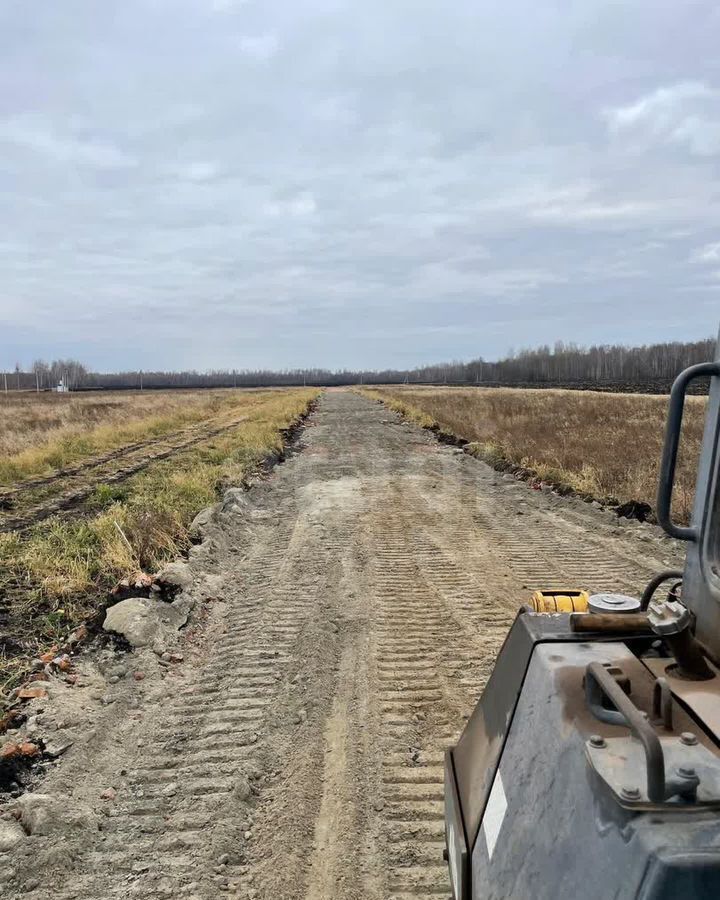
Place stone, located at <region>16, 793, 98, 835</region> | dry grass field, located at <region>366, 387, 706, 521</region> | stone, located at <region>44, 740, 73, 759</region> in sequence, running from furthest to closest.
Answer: dry grass field, located at <region>366, 387, 706, 521</region>
stone, located at <region>44, 740, 73, 759</region>
stone, located at <region>16, 793, 98, 835</region>

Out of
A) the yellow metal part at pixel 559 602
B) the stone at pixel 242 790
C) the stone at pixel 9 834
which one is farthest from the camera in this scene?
the stone at pixel 242 790

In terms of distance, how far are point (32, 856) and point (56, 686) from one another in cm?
169

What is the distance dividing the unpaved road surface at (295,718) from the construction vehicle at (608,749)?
122 centimetres

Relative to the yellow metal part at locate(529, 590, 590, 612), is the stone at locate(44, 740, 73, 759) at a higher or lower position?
lower

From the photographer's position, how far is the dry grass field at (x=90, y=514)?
6344 millimetres

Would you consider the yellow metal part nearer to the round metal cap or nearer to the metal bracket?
the round metal cap

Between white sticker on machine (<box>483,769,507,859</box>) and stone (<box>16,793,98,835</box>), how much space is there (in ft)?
7.69

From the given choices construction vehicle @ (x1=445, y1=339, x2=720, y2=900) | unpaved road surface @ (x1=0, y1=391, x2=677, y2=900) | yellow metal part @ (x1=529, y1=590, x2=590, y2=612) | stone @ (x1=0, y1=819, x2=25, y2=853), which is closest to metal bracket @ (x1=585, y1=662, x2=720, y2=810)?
construction vehicle @ (x1=445, y1=339, x2=720, y2=900)

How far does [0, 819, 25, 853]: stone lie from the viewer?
317 centimetres

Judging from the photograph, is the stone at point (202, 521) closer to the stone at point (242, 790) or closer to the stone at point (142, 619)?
the stone at point (142, 619)

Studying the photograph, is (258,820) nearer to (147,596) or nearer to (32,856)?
(32,856)

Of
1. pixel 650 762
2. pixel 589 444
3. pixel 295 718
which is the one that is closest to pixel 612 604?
pixel 650 762

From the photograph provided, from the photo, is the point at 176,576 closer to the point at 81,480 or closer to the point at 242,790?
the point at 242,790

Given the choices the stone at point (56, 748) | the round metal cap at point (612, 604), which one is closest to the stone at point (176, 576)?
the stone at point (56, 748)
